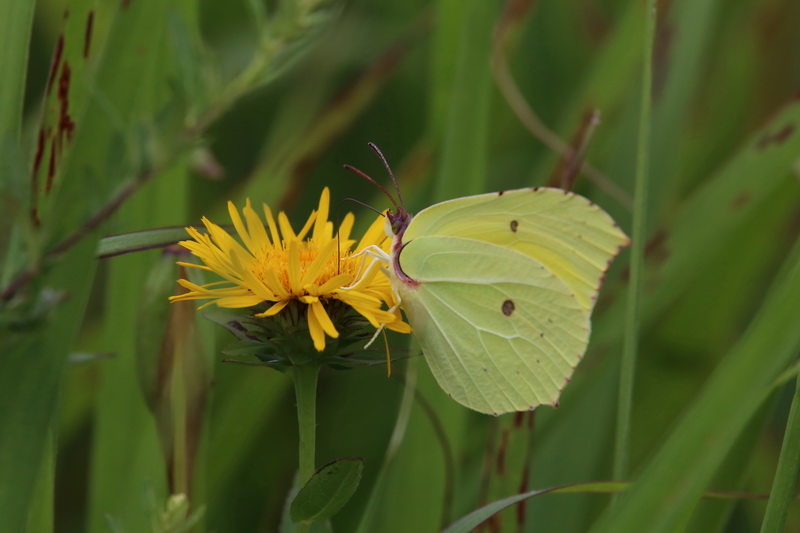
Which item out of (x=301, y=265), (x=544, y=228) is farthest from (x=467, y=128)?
(x=301, y=265)

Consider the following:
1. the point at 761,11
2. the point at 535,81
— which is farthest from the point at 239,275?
the point at 761,11

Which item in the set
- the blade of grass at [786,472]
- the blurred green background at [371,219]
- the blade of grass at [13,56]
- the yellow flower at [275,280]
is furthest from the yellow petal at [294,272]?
the blade of grass at [786,472]

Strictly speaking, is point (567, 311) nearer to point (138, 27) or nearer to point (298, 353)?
point (298, 353)

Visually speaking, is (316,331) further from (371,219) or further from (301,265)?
(371,219)

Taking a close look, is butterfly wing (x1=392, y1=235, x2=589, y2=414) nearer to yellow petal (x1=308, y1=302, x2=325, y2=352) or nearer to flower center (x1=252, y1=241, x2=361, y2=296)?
flower center (x1=252, y1=241, x2=361, y2=296)

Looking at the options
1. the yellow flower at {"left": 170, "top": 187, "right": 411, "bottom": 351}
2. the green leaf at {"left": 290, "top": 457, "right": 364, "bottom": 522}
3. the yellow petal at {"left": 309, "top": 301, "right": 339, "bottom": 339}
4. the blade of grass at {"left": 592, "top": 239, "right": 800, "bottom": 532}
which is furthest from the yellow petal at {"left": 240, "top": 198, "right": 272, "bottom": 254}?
the blade of grass at {"left": 592, "top": 239, "right": 800, "bottom": 532}
